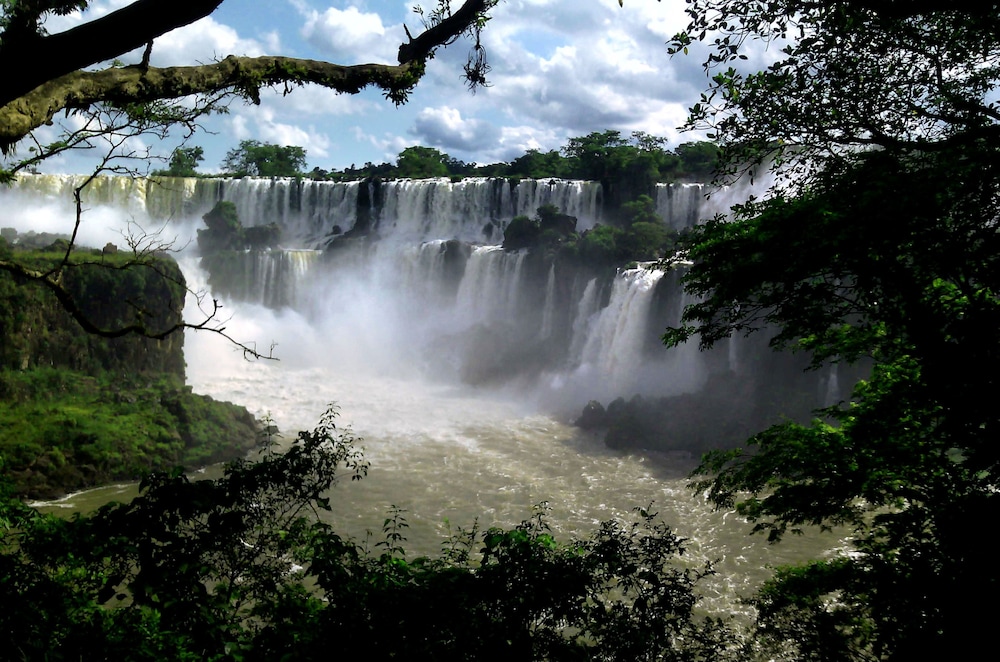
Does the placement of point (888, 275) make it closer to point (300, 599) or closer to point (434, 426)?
point (300, 599)

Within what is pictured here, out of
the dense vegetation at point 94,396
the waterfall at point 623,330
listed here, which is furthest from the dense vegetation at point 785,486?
the waterfall at point 623,330

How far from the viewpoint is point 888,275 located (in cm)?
469

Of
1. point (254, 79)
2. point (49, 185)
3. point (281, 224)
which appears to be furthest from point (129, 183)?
point (254, 79)

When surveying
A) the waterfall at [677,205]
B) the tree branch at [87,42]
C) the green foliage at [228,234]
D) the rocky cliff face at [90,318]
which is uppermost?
the waterfall at [677,205]

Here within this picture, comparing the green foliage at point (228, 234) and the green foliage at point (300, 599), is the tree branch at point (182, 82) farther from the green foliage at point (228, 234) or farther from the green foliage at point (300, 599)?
the green foliage at point (228, 234)

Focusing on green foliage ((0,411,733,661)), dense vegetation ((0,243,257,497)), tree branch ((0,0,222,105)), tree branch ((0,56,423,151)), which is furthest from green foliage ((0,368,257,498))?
tree branch ((0,0,222,105))

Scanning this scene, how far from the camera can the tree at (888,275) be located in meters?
4.21

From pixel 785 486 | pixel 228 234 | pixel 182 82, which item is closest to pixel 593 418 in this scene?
pixel 785 486

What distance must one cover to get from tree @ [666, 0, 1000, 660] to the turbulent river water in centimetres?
306

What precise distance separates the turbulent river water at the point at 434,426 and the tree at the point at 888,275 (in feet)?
10.1

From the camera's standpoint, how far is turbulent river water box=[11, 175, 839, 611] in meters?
14.2

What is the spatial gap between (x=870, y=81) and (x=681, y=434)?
53.5 feet

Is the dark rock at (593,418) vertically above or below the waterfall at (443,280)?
below

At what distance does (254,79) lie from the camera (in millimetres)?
4180
